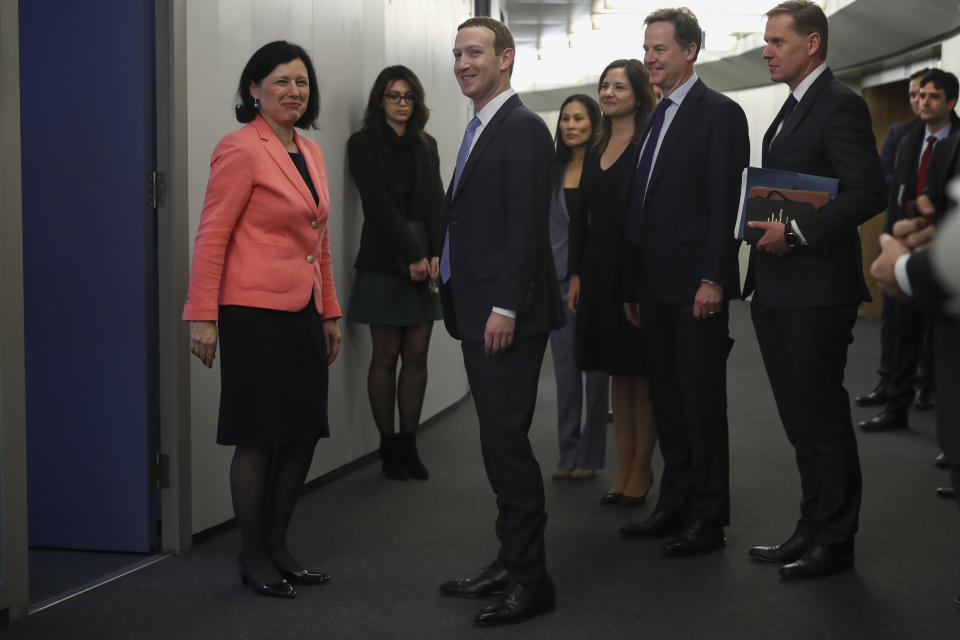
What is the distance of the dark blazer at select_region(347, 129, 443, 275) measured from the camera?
438 centimetres

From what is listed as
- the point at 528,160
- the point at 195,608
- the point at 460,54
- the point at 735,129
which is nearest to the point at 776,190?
the point at 735,129

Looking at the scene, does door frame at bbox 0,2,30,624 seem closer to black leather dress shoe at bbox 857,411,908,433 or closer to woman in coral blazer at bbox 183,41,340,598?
woman in coral blazer at bbox 183,41,340,598

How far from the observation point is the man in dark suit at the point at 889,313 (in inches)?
218

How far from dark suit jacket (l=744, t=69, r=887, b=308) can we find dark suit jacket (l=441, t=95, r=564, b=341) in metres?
0.79

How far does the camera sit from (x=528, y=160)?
2633 millimetres

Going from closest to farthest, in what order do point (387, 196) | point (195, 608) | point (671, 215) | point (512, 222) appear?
point (512, 222)
point (195, 608)
point (671, 215)
point (387, 196)

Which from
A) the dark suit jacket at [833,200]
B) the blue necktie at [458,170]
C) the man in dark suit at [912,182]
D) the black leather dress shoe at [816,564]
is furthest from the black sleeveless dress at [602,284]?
the man in dark suit at [912,182]

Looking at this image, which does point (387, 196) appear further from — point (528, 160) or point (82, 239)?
point (528, 160)

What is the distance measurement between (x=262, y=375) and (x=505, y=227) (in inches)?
32.5

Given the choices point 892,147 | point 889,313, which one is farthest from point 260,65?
point 892,147

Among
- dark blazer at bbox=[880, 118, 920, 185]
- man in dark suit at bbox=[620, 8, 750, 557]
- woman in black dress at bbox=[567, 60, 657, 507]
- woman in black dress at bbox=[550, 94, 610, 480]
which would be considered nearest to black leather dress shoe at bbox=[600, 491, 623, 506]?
woman in black dress at bbox=[567, 60, 657, 507]

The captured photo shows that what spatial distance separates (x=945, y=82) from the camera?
5.33 meters

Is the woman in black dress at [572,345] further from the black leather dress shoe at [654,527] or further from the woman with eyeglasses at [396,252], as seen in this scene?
the black leather dress shoe at [654,527]

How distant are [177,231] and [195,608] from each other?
1.20 meters
